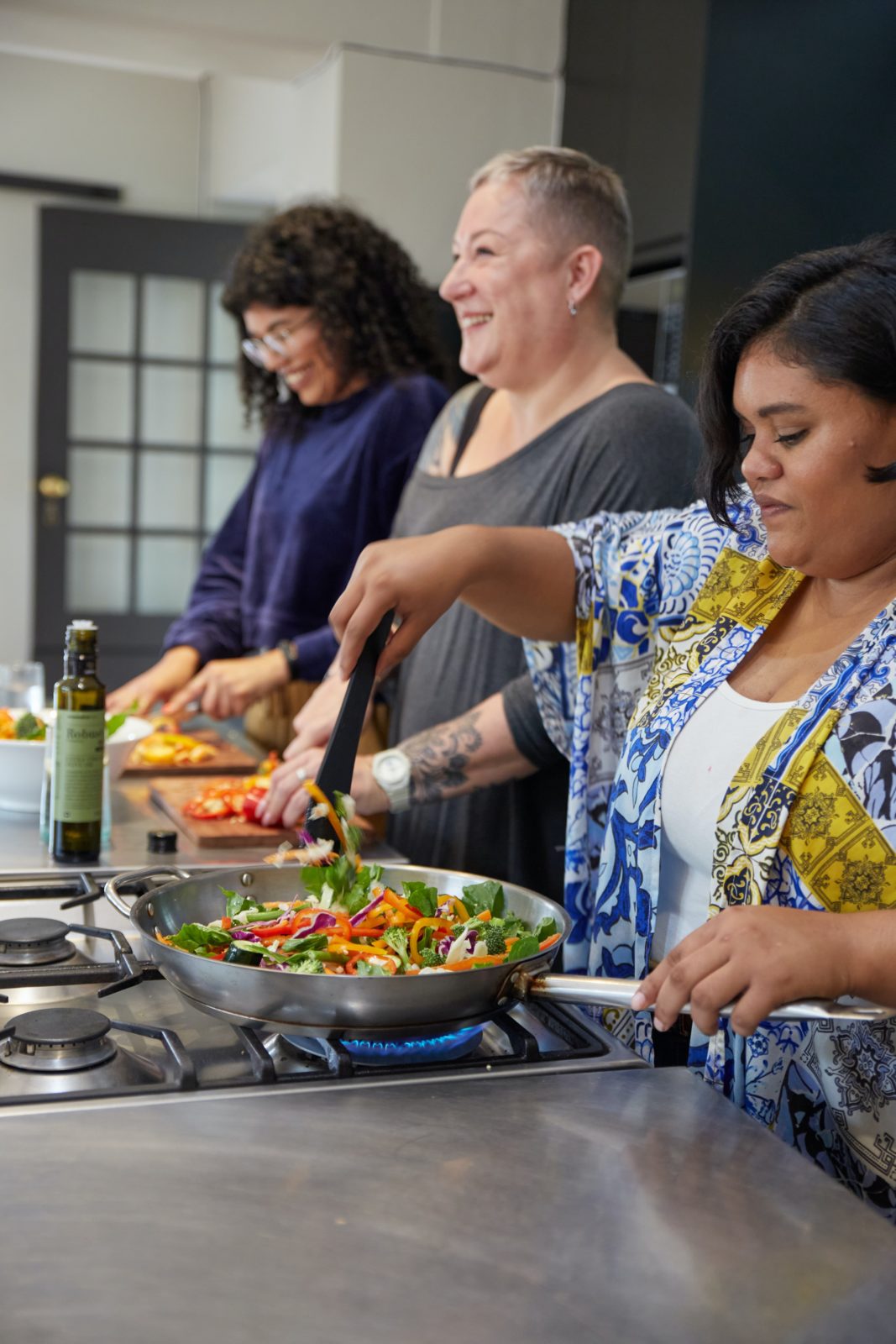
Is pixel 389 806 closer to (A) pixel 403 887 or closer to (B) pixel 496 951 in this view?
(A) pixel 403 887

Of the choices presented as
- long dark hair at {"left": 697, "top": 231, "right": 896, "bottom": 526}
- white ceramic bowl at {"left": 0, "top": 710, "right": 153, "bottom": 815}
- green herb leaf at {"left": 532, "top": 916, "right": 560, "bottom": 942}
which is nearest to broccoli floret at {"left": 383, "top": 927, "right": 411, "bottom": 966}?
green herb leaf at {"left": 532, "top": 916, "right": 560, "bottom": 942}

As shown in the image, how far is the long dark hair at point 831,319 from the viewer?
46.2 inches

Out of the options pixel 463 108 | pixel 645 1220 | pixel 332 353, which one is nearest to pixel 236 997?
pixel 645 1220

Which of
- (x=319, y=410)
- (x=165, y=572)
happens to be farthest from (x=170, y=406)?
(x=319, y=410)

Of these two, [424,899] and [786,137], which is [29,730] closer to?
[424,899]

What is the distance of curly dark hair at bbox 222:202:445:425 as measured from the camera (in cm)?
274

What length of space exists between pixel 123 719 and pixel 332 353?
1112 millimetres

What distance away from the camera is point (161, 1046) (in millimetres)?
1022

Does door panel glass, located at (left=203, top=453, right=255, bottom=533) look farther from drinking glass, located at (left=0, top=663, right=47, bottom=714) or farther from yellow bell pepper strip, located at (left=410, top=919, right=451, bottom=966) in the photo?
yellow bell pepper strip, located at (left=410, top=919, right=451, bottom=966)

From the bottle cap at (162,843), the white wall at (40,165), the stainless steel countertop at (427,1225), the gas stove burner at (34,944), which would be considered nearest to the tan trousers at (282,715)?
Result: the bottle cap at (162,843)

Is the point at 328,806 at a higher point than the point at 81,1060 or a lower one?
higher

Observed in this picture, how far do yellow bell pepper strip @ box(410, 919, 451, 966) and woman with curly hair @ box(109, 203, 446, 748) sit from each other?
1.54m

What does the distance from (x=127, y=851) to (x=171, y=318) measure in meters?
4.16

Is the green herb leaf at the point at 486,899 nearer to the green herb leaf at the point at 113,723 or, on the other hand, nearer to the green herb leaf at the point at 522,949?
the green herb leaf at the point at 522,949
